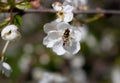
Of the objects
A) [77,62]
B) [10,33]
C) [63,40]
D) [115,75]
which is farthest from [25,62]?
[10,33]

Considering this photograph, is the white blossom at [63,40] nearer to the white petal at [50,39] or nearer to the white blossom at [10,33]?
the white petal at [50,39]

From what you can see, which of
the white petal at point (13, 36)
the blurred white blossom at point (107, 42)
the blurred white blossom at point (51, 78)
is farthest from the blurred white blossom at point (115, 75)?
the white petal at point (13, 36)

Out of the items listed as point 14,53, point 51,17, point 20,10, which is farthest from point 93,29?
point 20,10

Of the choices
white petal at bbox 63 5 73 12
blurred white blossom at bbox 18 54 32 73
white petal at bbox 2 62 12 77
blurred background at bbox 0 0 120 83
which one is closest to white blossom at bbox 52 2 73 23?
white petal at bbox 63 5 73 12

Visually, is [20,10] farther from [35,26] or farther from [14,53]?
[35,26]

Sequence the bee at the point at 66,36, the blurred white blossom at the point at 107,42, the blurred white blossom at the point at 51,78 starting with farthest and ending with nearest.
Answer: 1. the blurred white blossom at the point at 107,42
2. the blurred white blossom at the point at 51,78
3. the bee at the point at 66,36

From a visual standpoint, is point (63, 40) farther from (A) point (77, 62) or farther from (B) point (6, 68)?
(A) point (77, 62)

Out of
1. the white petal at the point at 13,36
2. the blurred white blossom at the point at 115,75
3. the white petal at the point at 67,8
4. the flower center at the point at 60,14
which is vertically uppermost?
the white petal at the point at 67,8

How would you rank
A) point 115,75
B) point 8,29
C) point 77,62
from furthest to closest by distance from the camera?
point 77,62 < point 115,75 < point 8,29
